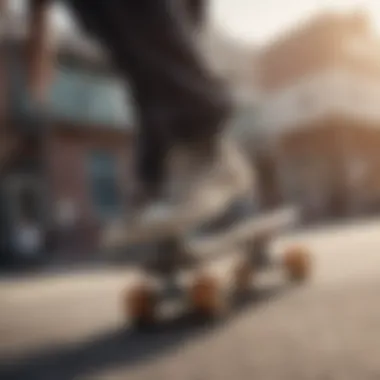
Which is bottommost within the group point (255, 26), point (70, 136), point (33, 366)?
point (33, 366)

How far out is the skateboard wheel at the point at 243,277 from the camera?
2.77 ft

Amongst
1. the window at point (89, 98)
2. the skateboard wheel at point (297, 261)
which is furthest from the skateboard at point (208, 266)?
the window at point (89, 98)

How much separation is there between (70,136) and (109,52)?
113 millimetres

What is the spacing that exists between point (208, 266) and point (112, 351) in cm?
15

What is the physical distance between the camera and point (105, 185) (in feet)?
2.77

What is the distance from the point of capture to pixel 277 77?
845 mm

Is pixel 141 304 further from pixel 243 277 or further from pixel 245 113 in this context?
pixel 245 113

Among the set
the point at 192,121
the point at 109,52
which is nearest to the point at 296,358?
the point at 192,121

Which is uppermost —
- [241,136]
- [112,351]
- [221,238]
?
[241,136]

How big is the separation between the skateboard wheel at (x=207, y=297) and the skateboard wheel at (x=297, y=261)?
3.4 inches

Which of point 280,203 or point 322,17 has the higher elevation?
point 322,17

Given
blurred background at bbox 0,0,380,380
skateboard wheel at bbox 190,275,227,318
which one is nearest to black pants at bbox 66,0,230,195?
blurred background at bbox 0,0,380,380

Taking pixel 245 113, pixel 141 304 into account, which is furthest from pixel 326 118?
pixel 141 304

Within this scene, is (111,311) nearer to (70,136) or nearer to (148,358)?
(148,358)
